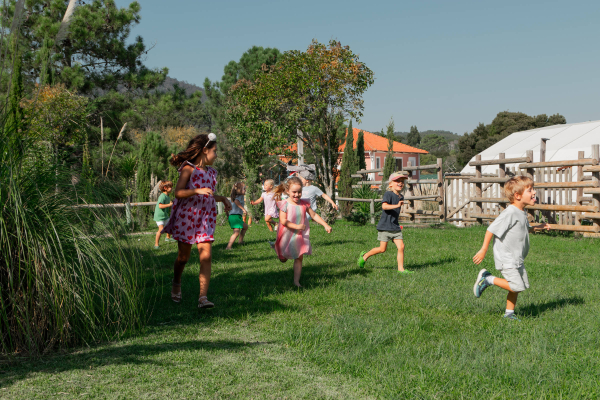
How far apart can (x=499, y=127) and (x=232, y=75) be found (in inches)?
1556

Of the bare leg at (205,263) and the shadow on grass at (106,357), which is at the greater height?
the bare leg at (205,263)

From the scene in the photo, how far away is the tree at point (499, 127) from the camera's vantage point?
2296 inches

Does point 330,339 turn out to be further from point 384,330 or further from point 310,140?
point 310,140

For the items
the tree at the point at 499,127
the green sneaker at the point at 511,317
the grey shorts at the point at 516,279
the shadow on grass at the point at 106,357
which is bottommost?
the green sneaker at the point at 511,317

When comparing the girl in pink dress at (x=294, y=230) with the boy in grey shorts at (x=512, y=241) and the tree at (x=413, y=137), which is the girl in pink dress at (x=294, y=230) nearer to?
the boy in grey shorts at (x=512, y=241)

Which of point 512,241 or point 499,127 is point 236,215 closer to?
point 512,241

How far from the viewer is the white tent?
27156 mm

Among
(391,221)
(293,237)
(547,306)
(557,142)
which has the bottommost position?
(547,306)

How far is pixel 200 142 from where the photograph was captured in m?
5.47

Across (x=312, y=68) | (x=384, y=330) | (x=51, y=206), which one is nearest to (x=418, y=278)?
(x=384, y=330)

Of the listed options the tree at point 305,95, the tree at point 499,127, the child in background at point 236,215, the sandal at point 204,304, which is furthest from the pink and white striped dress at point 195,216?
the tree at point 499,127

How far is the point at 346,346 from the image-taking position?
4.06m

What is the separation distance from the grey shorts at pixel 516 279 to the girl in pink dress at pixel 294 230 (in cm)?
239

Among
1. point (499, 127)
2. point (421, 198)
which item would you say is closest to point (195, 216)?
point (421, 198)
